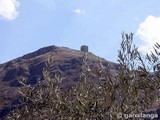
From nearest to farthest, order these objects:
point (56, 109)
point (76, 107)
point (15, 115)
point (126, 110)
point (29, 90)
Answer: point (126, 110)
point (76, 107)
point (56, 109)
point (29, 90)
point (15, 115)

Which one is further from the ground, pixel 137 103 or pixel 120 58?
pixel 120 58

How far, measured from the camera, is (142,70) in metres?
11.7

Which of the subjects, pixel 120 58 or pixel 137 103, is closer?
pixel 137 103

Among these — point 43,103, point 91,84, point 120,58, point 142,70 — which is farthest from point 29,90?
point 142,70

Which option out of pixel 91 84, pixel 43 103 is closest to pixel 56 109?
Result: pixel 43 103

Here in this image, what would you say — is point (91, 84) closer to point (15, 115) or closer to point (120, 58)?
point (120, 58)

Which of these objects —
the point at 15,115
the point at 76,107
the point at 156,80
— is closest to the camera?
the point at 156,80

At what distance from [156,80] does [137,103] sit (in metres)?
1.42

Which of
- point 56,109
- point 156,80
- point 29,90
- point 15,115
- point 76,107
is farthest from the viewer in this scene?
point 15,115

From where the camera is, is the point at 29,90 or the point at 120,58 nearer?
the point at 120,58

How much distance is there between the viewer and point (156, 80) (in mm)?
10945

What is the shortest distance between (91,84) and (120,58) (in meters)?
2.02

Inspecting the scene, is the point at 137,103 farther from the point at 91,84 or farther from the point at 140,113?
the point at 91,84

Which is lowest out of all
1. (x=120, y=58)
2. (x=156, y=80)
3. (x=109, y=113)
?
(x=109, y=113)
